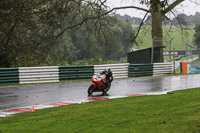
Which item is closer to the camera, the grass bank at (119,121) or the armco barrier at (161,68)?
the grass bank at (119,121)

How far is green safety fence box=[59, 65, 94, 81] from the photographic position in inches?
870

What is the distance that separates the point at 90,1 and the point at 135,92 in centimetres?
1237

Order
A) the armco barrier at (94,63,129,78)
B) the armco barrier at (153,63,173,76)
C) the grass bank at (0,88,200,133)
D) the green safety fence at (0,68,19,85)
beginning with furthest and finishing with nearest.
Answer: the armco barrier at (153,63,173,76) < the armco barrier at (94,63,129,78) < the green safety fence at (0,68,19,85) < the grass bank at (0,88,200,133)

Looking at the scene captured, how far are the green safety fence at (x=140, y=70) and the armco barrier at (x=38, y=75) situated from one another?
5.94 m

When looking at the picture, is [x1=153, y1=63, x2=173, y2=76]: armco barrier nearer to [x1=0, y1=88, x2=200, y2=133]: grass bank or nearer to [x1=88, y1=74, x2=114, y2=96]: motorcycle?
[x1=88, y1=74, x2=114, y2=96]: motorcycle

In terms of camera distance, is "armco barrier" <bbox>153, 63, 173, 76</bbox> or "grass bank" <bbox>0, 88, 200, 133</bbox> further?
"armco barrier" <bbox>153, 63, 173, 76</bbox>

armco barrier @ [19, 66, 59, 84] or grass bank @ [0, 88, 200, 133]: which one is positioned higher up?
armco barrier @ [19, 66, 59, 84]

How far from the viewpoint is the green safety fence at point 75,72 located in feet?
72.5

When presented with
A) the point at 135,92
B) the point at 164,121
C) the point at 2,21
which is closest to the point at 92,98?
the point at 135,92

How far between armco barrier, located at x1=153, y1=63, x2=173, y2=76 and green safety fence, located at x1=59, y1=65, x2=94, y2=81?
5487mm

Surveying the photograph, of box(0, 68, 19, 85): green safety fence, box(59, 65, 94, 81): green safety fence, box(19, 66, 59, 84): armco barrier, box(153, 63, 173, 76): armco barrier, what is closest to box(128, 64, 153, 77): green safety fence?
box(153, 63, 173, 76): armco barrier

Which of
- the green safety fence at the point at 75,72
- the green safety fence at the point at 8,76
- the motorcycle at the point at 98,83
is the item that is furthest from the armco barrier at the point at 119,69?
the motorcycle at the point at 98,83

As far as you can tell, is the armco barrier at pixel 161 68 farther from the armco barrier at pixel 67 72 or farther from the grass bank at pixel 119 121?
the grass bank at pixel 119 121

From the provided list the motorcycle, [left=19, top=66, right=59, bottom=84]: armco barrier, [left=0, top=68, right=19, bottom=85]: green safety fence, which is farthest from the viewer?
[left=19, top=66, right=59, bottom=84]: armco barrier
